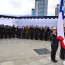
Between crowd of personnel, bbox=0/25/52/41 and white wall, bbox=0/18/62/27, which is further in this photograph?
white wall, bbox=0/18/62/27

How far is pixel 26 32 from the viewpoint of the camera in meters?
17.3

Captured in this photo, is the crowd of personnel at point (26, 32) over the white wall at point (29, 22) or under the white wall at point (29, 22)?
under

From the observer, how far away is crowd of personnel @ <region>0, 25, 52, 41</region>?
1659 centimetres

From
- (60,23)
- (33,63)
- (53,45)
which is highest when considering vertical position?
(60,23)

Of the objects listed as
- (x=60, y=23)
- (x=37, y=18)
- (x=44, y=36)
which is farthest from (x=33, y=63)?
(x=37, y=18)

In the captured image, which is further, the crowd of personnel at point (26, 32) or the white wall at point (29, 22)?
the white wall at point (29, 22)

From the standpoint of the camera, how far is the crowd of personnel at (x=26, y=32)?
16594 mm

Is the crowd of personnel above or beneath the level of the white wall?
beneath

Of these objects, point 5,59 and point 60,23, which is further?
point 5,59

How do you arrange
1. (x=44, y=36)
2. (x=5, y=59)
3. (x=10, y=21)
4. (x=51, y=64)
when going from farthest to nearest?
(x=10, y=21) < (x=44, y=36) < (x=5, y=59) < (x=51, y=64)

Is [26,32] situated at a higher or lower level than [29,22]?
lower

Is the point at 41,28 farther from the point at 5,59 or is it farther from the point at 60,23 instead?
the point at 60,23

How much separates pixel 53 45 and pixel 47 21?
9.37m

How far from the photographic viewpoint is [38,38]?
17141 millimetres
